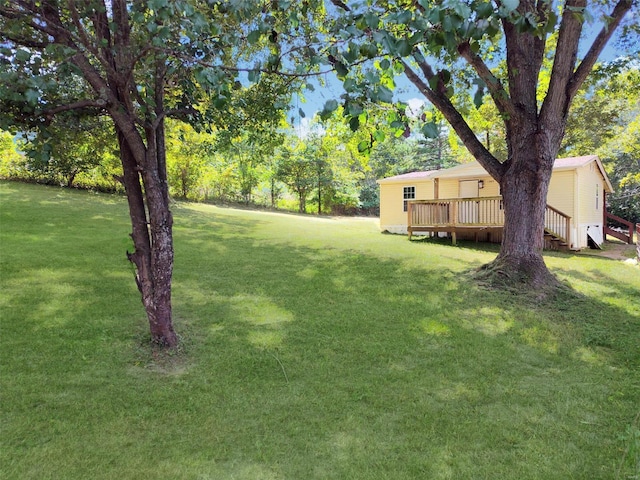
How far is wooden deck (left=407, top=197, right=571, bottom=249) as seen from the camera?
11.8 m

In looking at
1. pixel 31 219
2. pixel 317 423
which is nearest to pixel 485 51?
pixel 317 423

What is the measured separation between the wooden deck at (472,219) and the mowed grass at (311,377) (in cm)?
511

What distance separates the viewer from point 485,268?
7.13 m

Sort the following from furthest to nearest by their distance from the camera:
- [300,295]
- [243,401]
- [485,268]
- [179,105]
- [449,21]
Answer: [485,268]
[300,295]
[179,105]
[243,401]
[449,21]

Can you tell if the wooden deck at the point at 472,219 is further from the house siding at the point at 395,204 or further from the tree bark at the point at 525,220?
the tree bark at the point at 525,220

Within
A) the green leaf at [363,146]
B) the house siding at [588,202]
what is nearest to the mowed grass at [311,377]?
the green leaf at [363,146]

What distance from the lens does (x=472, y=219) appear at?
12.6 metres

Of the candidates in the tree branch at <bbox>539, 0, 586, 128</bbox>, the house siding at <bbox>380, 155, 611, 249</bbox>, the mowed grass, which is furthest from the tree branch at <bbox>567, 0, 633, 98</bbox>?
the house siding at <bbox>380, 155, 611, 249</bbox>

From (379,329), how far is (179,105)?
3.31m

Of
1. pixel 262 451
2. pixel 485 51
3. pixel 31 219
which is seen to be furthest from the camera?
pixel 31 219

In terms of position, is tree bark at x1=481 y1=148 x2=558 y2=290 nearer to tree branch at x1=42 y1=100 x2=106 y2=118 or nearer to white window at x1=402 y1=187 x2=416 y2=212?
tree branch at x1=42 y1=100 x2=106 y2=118

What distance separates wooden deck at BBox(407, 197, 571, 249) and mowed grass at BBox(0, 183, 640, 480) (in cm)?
511

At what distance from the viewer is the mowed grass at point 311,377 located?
7.70ft

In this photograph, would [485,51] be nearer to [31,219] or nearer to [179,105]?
[179,105]
